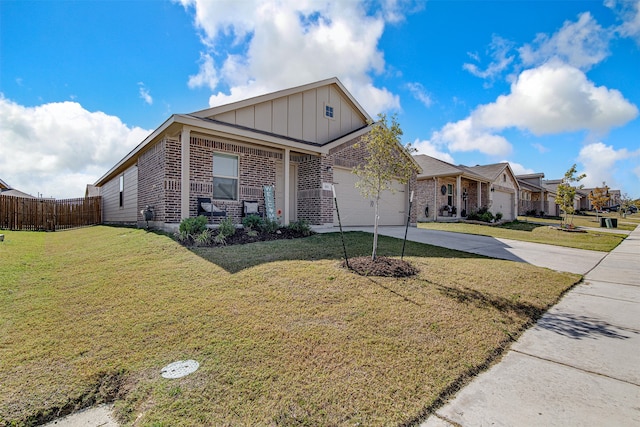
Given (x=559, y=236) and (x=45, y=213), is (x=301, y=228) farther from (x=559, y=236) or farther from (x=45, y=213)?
(x=45, y=213)

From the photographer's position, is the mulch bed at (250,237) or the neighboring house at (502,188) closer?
the mulch bed at (250,237)

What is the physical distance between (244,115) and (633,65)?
15954 millimetres

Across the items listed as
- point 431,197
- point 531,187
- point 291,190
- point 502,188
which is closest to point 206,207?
point 291,190

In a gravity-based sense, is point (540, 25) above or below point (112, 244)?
above

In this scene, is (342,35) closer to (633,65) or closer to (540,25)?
(540,25)

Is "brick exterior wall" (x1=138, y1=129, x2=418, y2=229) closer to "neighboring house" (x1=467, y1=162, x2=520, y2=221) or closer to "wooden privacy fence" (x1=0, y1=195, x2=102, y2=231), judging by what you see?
"wooden privacy fence" (x1=0, y1=195, x2=102, y2=231)

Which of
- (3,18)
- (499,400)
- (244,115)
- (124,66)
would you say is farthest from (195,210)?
(499,400)

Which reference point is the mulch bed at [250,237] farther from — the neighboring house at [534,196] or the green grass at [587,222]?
the neighboring house at [534,196]

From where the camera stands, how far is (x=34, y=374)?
2365mm

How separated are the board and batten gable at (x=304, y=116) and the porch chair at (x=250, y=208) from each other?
267 centimetres

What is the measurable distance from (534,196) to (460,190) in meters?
22.3

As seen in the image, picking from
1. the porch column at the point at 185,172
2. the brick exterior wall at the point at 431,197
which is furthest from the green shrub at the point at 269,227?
the brick exterior wall at the point at 431,197

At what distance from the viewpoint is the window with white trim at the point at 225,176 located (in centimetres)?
920

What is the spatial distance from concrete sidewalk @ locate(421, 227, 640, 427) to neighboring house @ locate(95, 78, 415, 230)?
4.11 meters
